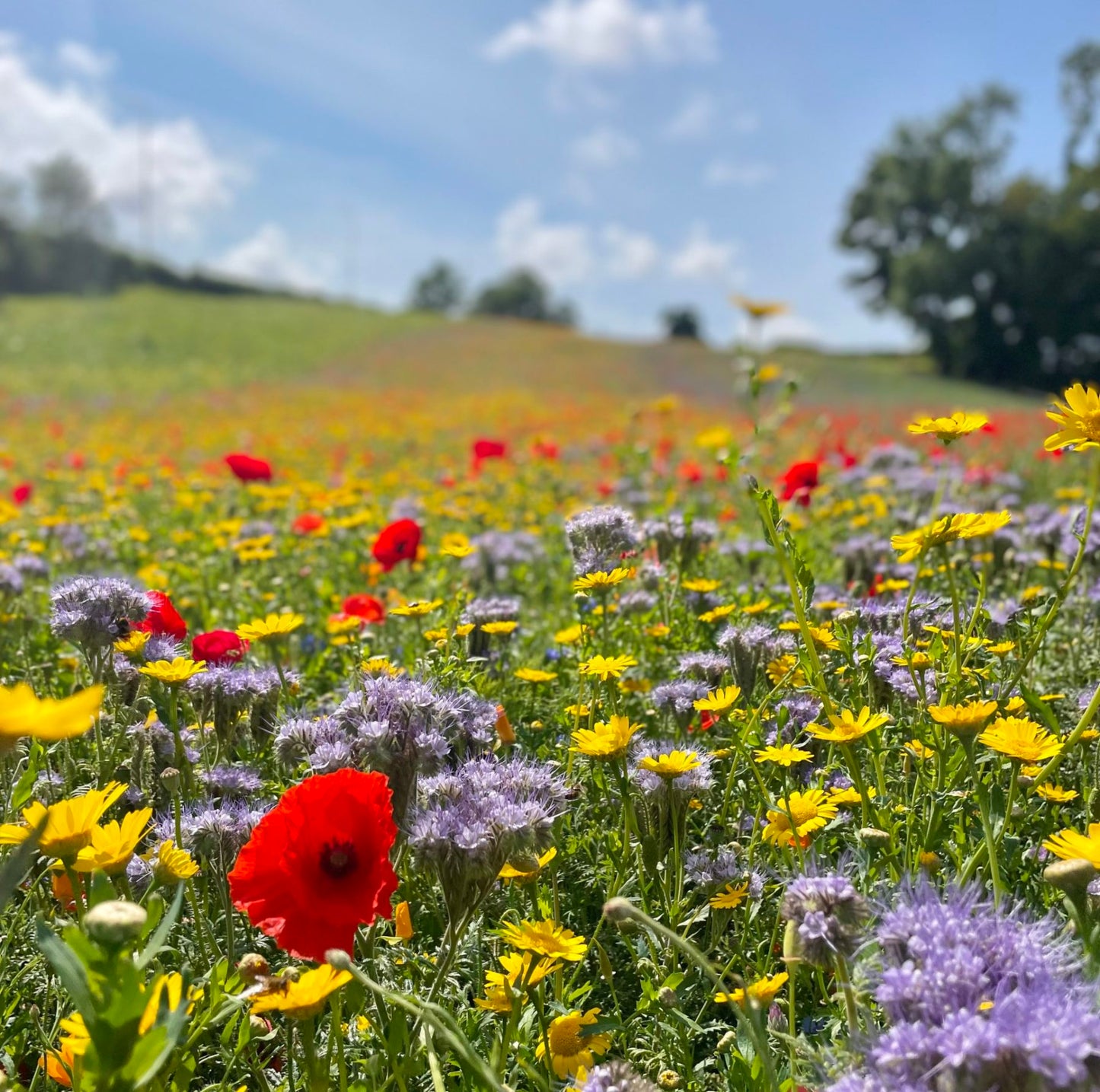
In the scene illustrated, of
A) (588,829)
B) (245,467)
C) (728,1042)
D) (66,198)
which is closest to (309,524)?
(245,467)

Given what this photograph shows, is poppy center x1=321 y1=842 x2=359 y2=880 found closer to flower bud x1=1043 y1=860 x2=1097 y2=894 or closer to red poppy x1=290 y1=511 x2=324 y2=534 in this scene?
flower bud x1=1043 y1=860 x2=1097 y2=894

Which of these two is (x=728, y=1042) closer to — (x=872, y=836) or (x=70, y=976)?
(x=872, y=836)

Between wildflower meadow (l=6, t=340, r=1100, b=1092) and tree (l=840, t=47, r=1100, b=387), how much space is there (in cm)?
3997

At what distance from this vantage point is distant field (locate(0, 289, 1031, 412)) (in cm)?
2228

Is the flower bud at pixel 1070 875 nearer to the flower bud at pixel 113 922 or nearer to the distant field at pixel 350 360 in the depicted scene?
the flower bud at pixel 113 922

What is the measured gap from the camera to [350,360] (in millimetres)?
30578

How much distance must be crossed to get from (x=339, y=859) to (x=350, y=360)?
30.3 meters

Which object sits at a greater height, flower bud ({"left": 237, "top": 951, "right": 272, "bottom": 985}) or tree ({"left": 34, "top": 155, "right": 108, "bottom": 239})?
tree ({"left": 34, "top": 155, "right": 108, "bottom": 239})

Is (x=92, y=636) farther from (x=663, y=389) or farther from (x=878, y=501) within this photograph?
(x=663, y=389)

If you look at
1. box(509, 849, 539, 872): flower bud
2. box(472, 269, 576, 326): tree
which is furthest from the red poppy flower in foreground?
box(472, 269, 576, 326): tree

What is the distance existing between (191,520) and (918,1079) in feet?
18.4

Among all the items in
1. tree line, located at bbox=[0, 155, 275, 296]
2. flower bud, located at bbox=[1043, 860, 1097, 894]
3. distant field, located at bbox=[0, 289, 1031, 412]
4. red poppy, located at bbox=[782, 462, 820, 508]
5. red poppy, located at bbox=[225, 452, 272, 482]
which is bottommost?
flower bud, located at bbox=[1043, 860, 1097, 894]

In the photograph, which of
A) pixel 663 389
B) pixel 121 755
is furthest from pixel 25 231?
pixel 121 755

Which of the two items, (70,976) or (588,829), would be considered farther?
(588,829)
